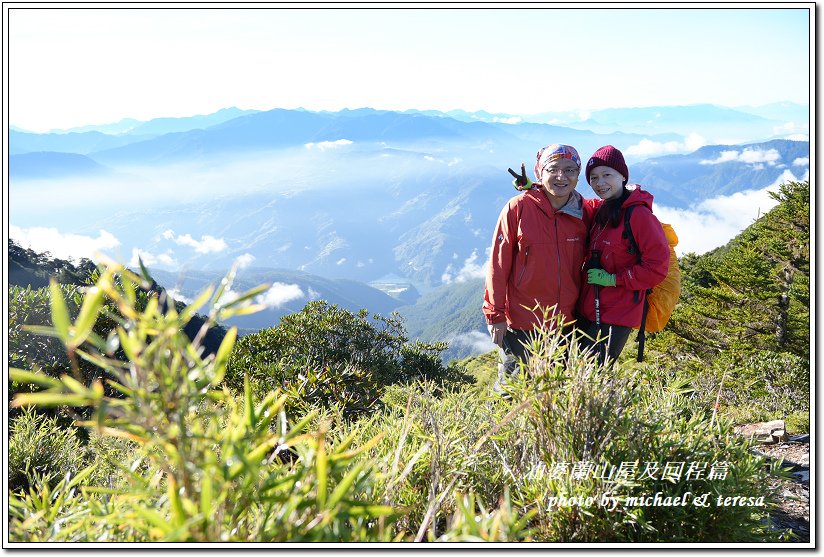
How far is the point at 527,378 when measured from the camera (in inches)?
78.7

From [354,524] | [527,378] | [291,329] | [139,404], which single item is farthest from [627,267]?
[291,329]

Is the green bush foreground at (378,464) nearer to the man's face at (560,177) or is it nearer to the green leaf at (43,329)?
the green leaf at (43,329)

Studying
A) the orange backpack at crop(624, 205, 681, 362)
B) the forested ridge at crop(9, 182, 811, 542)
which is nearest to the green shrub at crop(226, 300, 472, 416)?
the forested ridge at crop(9, 182, 811, 542)

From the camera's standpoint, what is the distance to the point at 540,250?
3.69m

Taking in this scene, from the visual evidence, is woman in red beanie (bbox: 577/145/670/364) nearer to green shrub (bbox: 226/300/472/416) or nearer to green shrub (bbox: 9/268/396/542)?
green shrub (bbox: 226/300/472/416)

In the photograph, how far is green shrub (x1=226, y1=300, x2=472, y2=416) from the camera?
4754mm

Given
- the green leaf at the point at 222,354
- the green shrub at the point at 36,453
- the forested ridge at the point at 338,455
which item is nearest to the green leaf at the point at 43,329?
the forested ridge at the point at 338,455

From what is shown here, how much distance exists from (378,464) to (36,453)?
2892 millimetres

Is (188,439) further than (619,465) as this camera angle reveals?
No

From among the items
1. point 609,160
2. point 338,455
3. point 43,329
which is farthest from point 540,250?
point 43,329

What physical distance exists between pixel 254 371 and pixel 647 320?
434 cm

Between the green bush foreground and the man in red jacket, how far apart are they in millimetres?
1316

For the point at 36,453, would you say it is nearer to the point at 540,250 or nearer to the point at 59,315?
the point at 59,315
